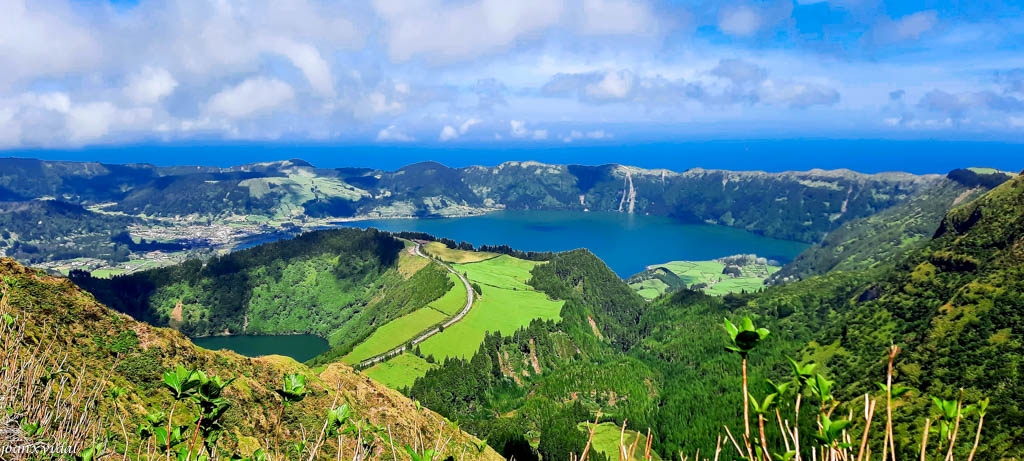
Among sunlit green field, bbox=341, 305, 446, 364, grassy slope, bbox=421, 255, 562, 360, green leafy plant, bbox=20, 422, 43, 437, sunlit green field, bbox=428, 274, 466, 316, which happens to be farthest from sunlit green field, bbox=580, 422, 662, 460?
green leafy plant, bbox=20, 422, 43, 437

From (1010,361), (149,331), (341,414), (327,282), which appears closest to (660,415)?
(1010,361)

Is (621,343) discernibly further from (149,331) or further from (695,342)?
(149,331)

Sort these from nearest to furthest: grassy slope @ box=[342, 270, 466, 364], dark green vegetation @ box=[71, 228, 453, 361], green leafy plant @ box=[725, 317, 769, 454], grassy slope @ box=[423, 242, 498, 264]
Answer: green leafy plant @ box=[725, 317, 769, 454]
grassy slope @ box=[342, 270, 466, 364]
dark green vegetation @ box=[71, 228, 453, 361]
grassy slope @ box=[423, 242, 498, 264]

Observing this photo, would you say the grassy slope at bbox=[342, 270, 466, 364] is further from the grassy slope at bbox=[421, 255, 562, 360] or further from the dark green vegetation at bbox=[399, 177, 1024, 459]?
the dark green vegetation at bbox=[399, 177, 1024, 459]

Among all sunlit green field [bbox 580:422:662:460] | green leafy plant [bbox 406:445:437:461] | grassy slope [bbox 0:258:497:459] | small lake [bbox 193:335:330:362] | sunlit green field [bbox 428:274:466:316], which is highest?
green leafy plant [bbox 406:445:437:461]

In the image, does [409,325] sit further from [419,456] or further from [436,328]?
[419,456]

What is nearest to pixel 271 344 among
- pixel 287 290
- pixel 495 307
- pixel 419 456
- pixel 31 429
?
pixel 287 290
